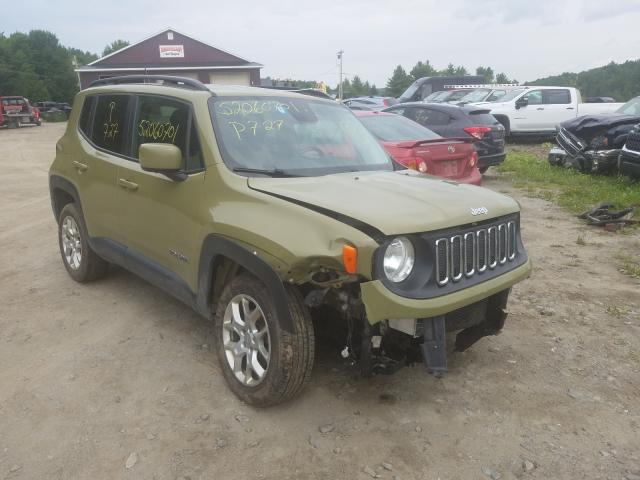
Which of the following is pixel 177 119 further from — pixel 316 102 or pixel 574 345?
pixel 574 345

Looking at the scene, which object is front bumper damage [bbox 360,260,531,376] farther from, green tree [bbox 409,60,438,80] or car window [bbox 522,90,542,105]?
green tree [bbox 409,60,438,80]

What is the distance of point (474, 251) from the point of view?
10.1 ft

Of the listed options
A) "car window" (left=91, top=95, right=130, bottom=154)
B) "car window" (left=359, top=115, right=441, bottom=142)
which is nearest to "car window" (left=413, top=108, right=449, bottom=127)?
"car window" (left=359, top=115, right=441, bottom=142)

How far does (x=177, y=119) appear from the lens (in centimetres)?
383

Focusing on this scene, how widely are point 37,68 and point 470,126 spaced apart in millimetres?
71192

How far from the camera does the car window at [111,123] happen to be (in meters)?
4.44

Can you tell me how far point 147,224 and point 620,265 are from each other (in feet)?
15.7

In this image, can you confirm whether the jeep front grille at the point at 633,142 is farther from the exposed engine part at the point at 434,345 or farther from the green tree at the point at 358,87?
the green tree at the point at 358,87

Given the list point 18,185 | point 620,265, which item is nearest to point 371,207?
point 620,265

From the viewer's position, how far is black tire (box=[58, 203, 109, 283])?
5043 millimetres

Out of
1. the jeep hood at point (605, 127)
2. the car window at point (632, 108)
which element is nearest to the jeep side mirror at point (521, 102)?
the car window at point (632, 108)

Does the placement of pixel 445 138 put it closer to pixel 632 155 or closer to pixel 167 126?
pixel 632 155

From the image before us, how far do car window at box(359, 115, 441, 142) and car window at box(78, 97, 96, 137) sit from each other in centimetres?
385

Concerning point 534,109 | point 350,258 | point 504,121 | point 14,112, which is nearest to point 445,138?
point 350,258
